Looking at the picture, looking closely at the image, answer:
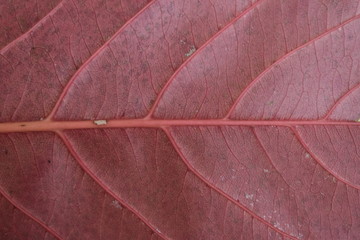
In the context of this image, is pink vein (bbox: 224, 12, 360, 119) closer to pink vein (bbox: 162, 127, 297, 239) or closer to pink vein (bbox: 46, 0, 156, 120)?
pink vein (bbox: 162, 127, 297, 239)

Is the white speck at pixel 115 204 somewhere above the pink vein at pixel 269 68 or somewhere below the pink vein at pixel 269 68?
below

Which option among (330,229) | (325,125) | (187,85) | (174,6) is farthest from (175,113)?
(330,229)

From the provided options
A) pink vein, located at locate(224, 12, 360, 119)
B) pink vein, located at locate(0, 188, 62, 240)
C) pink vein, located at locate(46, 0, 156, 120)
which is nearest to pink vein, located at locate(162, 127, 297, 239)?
pink vein, located at locate(224, 12, 360, 119)

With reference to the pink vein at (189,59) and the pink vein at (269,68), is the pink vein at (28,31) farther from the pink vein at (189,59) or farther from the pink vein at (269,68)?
the pink vein at (269,68)

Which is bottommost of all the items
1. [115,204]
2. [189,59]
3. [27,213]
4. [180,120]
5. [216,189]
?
[27,213]

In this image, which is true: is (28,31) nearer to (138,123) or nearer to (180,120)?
(138,123)

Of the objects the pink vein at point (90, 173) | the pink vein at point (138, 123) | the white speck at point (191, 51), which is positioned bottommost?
the pink vein at point (90, 173)

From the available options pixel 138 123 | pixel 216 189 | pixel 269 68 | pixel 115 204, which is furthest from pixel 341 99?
pixel 115 204

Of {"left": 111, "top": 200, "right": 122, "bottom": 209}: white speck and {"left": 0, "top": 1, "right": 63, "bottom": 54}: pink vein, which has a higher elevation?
{"left": 0, "top": 1, "right": 63, "bottom": 54}: pink vein

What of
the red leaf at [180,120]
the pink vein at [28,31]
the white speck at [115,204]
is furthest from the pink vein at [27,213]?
the pink vein at [28,31]
